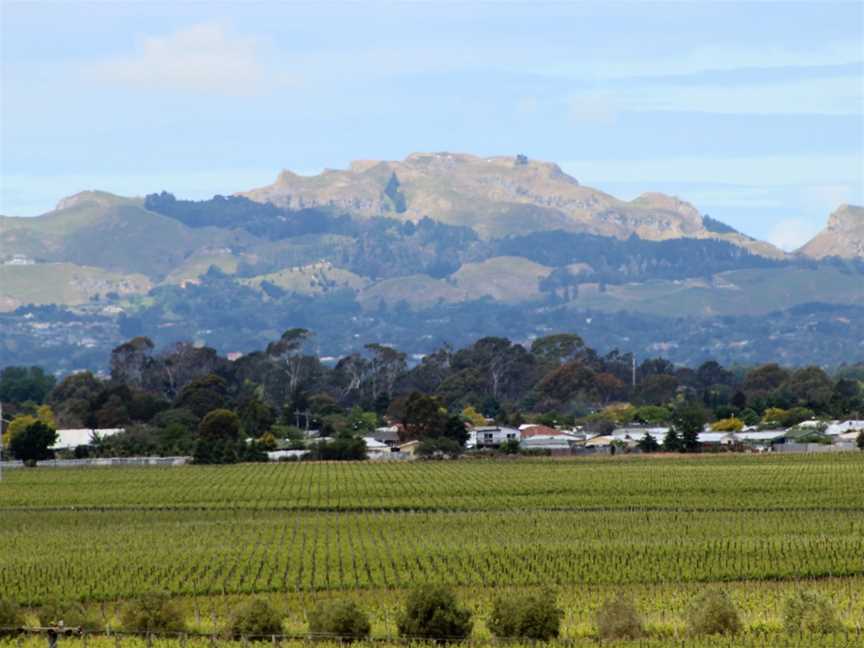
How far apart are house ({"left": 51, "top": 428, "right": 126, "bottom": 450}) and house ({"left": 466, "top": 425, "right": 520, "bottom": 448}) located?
30.9 m

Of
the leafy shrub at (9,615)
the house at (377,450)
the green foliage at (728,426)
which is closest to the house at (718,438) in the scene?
the green foliage at (728,426)

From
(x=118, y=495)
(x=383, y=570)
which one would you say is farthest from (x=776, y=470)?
(x=383, y=570)

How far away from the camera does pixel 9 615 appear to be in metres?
45.2

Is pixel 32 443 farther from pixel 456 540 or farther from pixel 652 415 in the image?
pixel 456 540

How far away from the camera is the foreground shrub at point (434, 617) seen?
43969mm

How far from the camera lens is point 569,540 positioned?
69312 mm

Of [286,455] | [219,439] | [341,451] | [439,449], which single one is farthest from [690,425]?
[219,439]

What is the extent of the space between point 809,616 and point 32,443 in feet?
338

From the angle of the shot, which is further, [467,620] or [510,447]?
[510,447]

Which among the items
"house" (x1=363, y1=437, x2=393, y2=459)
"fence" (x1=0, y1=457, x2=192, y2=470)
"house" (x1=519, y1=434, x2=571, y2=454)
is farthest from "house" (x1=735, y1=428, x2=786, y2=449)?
"fence" (x1=0, y1=457, x2=192, y2=470)

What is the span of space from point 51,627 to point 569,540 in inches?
1184

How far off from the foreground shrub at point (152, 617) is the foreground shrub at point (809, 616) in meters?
14.5

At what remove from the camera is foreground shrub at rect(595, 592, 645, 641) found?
44219mm

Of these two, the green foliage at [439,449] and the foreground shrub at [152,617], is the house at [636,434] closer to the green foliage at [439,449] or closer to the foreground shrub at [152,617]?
the green foliage at [439,449]
